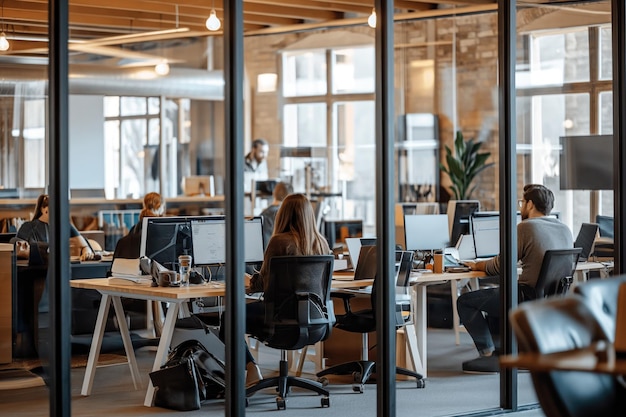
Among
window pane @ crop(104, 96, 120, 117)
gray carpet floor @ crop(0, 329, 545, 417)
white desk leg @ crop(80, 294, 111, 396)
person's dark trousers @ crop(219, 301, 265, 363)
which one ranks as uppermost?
window pane @ crop(104, 96, 120, 117)

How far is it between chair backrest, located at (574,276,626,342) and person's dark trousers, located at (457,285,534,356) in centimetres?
349

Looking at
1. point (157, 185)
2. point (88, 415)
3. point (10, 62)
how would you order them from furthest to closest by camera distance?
point (157, 185) < point (10, 62) < point (88, 415)

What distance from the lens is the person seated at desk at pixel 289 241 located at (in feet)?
21.0

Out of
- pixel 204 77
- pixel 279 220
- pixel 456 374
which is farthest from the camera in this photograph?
pixel 204 77

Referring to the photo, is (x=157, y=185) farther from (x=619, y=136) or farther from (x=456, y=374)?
(x=619, y=136)

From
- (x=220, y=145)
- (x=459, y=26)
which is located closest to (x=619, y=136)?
(x=459, y=26)

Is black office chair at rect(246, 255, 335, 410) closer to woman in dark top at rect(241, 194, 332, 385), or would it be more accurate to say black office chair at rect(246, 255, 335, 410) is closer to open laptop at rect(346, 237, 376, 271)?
woman in dark top at rect(241, 194, 332, 385)

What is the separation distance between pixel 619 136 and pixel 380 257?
210 cm

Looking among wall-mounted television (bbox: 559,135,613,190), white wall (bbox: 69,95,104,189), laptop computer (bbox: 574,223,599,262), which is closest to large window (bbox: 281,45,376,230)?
white wall (bbox: 69,95,104,189)

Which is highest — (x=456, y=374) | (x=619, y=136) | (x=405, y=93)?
(x=405, y=93)

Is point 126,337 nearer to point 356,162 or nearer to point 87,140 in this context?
point 356,162

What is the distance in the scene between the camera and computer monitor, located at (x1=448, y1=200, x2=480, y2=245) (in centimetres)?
840

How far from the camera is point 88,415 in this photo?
20.1ft

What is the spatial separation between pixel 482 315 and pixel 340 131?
250 inches
